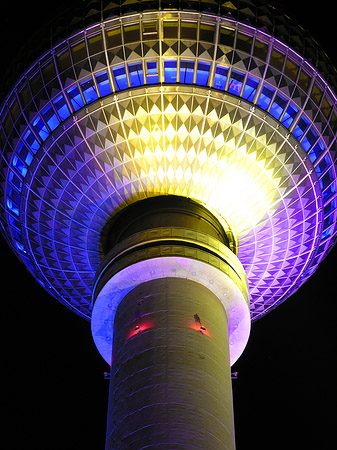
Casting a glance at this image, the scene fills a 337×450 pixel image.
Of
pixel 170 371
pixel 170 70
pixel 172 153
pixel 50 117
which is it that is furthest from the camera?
pixel 172 153

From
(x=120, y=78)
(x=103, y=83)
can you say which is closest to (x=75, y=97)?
(x=103, y=83)

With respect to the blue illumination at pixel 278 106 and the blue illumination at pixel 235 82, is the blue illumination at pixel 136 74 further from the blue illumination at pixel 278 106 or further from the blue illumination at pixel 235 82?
the blue illumination at pixel 278 106

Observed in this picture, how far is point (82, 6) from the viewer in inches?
805

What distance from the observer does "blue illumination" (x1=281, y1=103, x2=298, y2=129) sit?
20516 mm

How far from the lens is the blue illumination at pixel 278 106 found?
20359 mm

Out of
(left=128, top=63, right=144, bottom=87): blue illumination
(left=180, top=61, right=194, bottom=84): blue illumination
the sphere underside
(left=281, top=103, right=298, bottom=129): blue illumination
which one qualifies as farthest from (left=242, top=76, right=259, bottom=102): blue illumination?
(left=128, top=63, right=144, bottom=87): blue illumination

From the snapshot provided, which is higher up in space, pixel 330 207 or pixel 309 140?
pixel 309 140

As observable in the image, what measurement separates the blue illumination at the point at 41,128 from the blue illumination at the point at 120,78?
2.60 metres

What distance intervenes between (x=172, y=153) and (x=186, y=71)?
8.09 feet

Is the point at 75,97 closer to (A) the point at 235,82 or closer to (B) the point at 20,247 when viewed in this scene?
(A) the point at 235,82

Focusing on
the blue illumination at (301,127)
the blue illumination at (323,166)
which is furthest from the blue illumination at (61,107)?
the blue illumination at (323,166)

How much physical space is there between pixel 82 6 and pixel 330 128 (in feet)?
27.5

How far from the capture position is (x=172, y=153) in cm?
2067

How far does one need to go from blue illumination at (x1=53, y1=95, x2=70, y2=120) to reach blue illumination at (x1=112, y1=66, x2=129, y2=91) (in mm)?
1690
